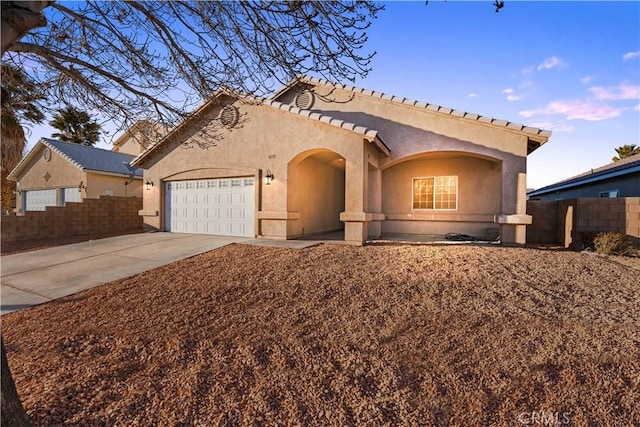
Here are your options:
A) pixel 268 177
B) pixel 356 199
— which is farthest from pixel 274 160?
pixel 356 199

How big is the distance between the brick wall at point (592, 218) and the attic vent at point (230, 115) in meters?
12.7

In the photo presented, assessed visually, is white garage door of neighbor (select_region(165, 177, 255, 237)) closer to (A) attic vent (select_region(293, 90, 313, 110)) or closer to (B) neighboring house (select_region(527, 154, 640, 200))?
(A) attic vent (select_region(293, 90, 313, 110))

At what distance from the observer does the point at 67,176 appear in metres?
19.4

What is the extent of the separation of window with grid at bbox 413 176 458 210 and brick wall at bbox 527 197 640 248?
Result: 3685 millimetres

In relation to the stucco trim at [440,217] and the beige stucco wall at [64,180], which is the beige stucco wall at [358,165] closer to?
the stucco trim at [440,217]

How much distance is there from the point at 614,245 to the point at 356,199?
305 inches

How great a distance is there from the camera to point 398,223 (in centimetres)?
1344

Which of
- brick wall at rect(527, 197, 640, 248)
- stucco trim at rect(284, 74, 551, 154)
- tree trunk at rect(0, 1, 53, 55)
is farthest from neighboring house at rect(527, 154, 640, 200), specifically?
tree trunk at rect(0, 1, 53, 55)

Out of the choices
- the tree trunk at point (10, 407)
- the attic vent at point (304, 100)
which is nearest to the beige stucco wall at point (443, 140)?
the attic vent at point (304, 100)

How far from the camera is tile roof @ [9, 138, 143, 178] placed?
19.0 meters

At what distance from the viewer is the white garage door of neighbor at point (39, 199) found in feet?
66.4

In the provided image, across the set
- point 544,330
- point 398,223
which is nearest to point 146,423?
point 544,330

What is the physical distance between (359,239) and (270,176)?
4056mm

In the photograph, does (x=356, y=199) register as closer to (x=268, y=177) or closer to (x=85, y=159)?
(x=268, y=177)
